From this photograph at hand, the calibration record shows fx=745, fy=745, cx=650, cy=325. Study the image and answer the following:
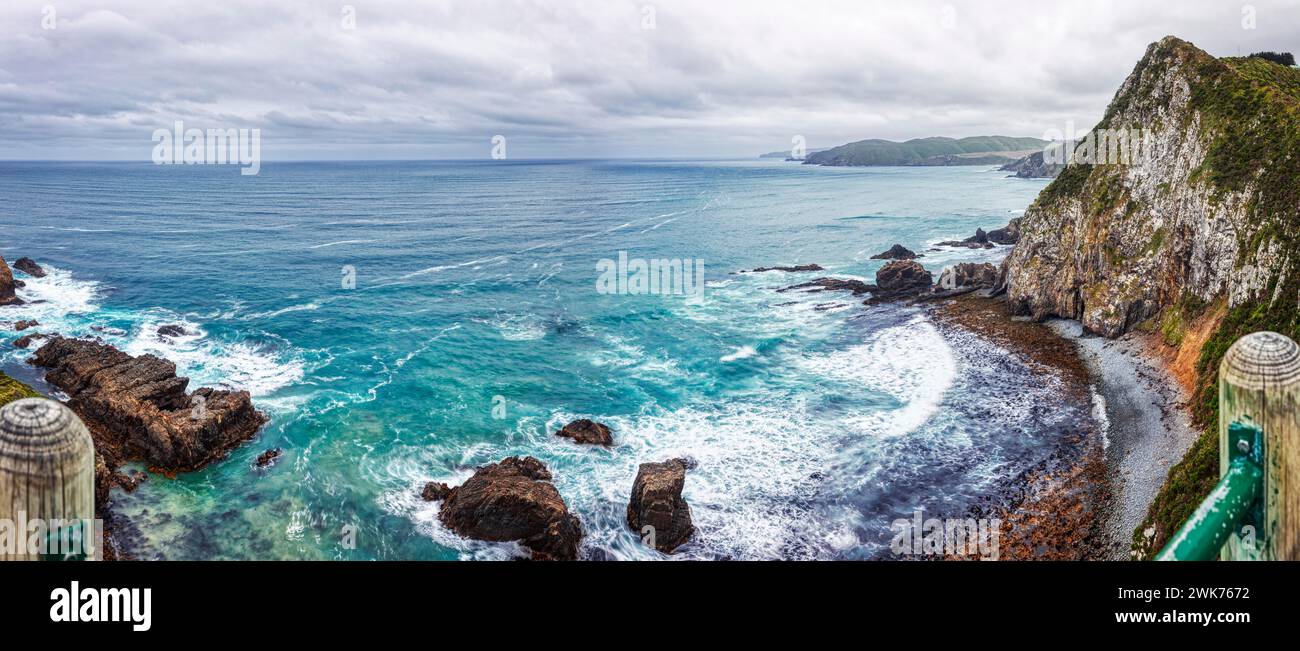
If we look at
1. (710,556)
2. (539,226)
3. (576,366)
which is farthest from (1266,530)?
(539,226)

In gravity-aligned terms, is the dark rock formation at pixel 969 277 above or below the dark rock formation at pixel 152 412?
above

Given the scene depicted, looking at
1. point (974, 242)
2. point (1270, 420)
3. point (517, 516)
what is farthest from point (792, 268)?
point (1270, 420)

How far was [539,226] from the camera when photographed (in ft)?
356

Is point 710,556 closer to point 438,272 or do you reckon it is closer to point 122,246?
point 438,272

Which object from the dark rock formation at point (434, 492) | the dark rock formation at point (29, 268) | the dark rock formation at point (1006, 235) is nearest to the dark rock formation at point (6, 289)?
the dark rock formation at point (29, 268)

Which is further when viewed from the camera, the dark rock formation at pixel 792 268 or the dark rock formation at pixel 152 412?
the dark rock formation at pixel 792 268

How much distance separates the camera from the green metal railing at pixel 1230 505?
321cm

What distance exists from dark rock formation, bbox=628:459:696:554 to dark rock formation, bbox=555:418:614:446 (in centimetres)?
626

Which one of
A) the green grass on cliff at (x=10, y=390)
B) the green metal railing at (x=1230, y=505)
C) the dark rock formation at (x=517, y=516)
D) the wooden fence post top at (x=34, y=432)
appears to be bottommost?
the dark rock formation at (x=517, y=516)

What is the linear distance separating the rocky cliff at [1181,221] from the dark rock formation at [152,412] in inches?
1438

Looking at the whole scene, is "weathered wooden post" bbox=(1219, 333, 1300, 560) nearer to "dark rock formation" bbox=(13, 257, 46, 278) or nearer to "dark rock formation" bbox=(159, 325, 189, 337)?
"dark rock formation" bbox=(159, 325, 189, 337)

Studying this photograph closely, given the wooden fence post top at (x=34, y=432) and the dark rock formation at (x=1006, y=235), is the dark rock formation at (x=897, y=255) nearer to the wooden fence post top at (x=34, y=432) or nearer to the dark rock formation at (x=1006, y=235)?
the dark rock formation at (x=1006, y=235)

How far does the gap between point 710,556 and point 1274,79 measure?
4665 centimetres

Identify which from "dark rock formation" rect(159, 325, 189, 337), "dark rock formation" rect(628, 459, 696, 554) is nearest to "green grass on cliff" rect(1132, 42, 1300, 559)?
"dark rock formation" rect(628, 459, 696, 554)
